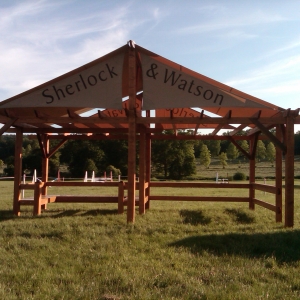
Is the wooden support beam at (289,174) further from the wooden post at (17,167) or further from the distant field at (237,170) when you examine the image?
the distant field at (237,170)

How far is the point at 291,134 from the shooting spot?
1036cm

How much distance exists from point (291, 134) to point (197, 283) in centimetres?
558

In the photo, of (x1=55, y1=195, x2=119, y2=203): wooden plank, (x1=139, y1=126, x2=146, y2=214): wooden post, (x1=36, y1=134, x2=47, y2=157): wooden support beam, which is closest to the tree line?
(x1=36, y1=134, x2=47, y2=157): wooden support beam

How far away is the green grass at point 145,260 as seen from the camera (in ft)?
18.9

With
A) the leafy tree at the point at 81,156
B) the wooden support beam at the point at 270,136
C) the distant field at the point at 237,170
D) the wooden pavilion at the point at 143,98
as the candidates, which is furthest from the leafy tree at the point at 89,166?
the wooden support beam at the point at 270,136

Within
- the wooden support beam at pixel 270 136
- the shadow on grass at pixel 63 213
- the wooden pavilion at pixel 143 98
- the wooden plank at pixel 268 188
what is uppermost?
the wooden pavilion at pixel 143 98

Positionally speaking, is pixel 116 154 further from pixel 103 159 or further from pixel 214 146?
pixel 214 146

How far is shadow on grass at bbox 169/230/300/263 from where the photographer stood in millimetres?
7691

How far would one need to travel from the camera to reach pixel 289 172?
1037 cm

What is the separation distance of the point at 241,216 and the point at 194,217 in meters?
1.54

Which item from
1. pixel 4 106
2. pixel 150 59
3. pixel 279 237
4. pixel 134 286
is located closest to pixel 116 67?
pixel 150 59

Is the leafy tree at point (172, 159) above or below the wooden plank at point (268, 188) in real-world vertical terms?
above

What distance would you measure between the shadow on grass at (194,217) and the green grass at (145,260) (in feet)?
0.71

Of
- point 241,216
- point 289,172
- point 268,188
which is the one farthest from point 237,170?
point 289,172
